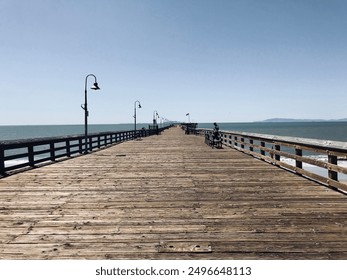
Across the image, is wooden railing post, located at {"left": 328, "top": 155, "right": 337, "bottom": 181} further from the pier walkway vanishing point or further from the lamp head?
the lamp head

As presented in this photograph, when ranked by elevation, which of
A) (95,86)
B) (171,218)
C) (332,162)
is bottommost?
(171,218)

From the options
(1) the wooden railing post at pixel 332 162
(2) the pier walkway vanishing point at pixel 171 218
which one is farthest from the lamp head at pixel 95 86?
(1) the wooden railing post at pixel 332 162

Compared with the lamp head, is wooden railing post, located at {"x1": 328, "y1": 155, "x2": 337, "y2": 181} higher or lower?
lower

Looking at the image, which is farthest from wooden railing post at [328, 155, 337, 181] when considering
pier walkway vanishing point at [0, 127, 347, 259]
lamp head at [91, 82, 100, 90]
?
lamp head at [91, 82, 100, 90]

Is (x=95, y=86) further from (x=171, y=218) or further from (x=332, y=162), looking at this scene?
(x=332, y=162)

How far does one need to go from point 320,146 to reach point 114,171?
264 inches

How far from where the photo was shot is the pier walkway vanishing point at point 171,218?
144 inches

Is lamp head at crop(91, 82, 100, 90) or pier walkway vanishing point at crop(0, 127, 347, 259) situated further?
lamp head at crop(91, 82, 100, 90)

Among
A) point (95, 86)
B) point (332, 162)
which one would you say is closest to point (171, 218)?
point (332, 162)

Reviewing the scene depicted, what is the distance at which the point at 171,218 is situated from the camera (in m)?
4.86

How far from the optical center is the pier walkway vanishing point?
3648 mm


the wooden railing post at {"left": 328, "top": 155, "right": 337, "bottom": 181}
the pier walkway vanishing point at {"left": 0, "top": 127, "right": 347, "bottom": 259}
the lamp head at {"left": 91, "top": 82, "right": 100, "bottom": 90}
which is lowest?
the pier walkway vanishing point at {"left": 0, "top": 127, "right": 347, "bottom": 259}

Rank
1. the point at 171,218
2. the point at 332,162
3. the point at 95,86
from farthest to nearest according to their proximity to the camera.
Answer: the point at 95,86 < the point at 332,162 < the point at 171,218
